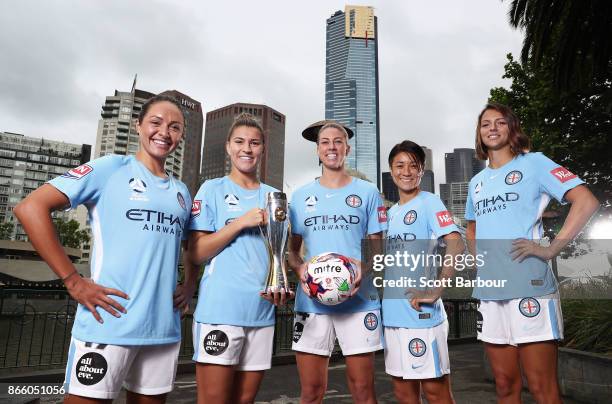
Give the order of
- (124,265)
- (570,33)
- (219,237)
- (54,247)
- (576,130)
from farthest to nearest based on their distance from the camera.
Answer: (576,130)
(570,33)
(219,237)
(124,265)
(54,247)

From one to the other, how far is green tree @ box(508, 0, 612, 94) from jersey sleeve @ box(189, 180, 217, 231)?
11.0 m

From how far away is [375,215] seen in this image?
377cm

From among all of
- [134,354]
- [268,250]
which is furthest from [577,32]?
[134,354]

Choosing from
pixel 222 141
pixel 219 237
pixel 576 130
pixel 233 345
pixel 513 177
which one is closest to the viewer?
pixel 233 345

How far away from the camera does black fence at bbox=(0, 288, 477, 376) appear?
7.80 meters

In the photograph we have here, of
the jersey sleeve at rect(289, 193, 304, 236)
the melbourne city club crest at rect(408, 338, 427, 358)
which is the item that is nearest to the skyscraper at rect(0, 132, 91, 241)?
the jersey sleeve at rect(289, 193, 304, 236)

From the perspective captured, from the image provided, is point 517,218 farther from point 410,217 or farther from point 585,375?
point 585,375

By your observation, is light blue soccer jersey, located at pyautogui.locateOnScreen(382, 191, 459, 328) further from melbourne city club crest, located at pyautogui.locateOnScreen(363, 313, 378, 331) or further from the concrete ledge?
the concrete ledge

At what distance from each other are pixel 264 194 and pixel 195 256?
29.4 inches

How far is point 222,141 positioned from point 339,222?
150 m

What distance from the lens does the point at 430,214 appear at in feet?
12.7

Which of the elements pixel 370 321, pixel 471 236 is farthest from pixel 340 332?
pixel 471 236

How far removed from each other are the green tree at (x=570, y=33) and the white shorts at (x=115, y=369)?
39.6 ft

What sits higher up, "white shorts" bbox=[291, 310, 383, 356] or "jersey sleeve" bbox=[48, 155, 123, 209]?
"jersey sleeve" bbox=[48, 155, 123, 209]
